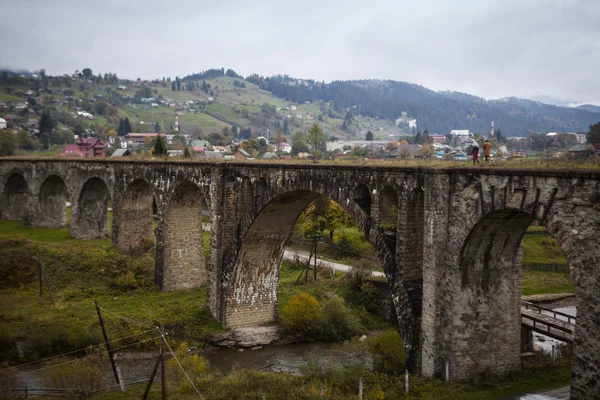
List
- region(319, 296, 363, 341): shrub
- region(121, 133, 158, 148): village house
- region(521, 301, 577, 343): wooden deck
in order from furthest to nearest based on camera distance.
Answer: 1. region(121, 133, 158, 148): village house
2. region(319, 296, 363, 341): shrub
3. region(521, 301, 577, 343): wooden deck

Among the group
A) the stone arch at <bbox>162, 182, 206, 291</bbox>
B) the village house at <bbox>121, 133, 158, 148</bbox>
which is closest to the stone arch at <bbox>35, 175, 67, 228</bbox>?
the stone arch at <bbox>162, 182, 206, 291</bbox>

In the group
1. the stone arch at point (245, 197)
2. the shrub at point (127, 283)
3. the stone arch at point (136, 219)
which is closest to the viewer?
the stone arch at point (245, 197)

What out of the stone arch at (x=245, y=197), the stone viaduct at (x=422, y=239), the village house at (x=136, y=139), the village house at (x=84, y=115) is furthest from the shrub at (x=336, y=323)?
the village house at (x=84, y=115)

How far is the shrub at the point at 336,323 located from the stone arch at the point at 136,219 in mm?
15795

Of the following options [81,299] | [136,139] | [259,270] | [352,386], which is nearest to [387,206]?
[352,386]

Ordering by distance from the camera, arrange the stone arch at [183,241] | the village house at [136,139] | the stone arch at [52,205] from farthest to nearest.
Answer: the village house at [136,139]
the stone arch at [52,205]
the stone arch at [183,241]

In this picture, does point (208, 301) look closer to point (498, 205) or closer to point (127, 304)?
point (127, 304)

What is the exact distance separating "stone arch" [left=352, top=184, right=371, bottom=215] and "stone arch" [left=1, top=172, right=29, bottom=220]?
1716 inches

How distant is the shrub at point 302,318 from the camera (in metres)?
31.6

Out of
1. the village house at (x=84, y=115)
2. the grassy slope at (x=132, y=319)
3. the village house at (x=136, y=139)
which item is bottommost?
the grassy slope at (x=132, y=319)

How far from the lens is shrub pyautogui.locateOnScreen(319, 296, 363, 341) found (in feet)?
103

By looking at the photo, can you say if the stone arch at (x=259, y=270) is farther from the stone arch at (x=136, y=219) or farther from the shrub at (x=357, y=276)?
the stone arch at (x=136, y=219)

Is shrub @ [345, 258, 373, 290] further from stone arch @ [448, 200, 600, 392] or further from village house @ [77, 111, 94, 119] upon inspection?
village house @ [77, 111, 94, 119]

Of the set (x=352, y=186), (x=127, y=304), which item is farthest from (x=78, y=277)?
(x=352, y=186)
